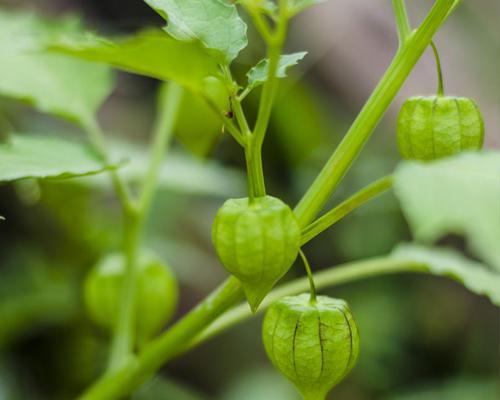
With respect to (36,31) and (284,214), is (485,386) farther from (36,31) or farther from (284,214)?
(284,214)

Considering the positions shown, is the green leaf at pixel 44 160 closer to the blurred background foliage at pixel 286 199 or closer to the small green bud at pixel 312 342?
the small green bud at pixel 312 342

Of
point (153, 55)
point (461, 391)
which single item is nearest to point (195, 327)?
point (153, 55)

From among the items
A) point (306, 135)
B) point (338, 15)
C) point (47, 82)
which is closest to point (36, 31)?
point (47, 82)

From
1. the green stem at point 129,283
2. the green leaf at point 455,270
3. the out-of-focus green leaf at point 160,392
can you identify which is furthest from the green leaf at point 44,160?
the out-of-focus green leaf at point 160,392

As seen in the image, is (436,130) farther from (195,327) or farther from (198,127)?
(198,127)

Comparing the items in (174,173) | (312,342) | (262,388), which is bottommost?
(262,388)

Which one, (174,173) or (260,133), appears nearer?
(260,133)
